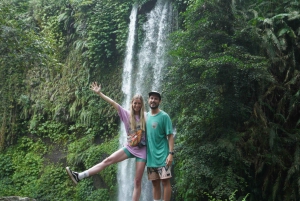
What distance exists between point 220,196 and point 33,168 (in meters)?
9.83

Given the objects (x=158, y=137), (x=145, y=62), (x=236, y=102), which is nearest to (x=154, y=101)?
(x=158, y=137)

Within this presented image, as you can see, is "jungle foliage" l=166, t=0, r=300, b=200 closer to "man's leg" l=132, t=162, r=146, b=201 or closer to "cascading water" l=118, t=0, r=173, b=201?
"man's leg" l=132, t=162, r=146, b=201

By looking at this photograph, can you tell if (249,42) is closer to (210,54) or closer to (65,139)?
(210,54)

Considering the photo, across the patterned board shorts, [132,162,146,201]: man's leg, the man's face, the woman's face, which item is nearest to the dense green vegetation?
the patterned board shorts

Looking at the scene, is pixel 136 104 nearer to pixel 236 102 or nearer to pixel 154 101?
pixel 154 101

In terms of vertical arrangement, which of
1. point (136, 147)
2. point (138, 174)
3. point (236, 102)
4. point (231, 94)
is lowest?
point (138, 174)

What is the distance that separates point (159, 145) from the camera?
4832mm

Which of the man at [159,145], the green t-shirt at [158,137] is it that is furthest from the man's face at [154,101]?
the green t-shirt at [158,137]

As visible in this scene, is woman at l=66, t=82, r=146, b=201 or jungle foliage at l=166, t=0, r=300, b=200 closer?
woman at l=66, t=82, r=146, b=201

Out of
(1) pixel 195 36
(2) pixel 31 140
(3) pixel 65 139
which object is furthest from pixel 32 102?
(1) pixel 195 36

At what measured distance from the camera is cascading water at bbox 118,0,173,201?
1127cm

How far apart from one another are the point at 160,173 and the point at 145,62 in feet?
25.7

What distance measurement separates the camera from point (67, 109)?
589 inches

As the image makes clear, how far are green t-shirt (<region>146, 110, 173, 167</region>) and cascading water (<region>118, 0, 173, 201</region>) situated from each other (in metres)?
6.13
